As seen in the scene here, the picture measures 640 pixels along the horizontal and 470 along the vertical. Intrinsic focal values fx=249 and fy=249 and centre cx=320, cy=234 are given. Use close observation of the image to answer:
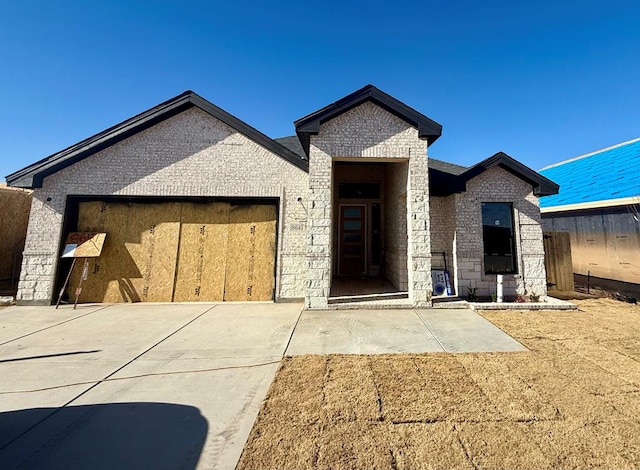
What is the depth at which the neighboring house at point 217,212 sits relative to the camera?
23.8ft

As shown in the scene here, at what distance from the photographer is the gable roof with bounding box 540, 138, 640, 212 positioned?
9.38 metres

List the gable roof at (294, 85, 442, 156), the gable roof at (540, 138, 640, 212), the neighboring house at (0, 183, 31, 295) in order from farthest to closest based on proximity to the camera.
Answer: the gable roof at (540, 138, 640, 212), the neighboring house at (0, 183, 31, 295), the gable roof at (294, 85, 442, 156)

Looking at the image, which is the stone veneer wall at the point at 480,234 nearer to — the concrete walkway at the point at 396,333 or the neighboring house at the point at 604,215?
the concrete walkway at the point at 396,333

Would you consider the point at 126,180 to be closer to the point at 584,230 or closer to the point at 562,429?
the point at 562,429

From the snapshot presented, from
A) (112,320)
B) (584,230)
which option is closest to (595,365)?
(112,320)

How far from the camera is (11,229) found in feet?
30.1

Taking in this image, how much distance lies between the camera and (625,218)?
8.90m

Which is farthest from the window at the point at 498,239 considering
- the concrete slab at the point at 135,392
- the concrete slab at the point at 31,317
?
the concrete slab at the point at 31,317

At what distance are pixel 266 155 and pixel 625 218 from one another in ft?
41.9

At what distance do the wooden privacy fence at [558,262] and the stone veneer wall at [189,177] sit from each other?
8.62 m

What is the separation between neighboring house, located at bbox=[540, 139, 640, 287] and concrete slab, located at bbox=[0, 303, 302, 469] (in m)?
12.2

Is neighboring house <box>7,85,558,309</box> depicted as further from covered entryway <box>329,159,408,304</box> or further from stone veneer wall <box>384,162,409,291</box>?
covered entryway <box>329,159,408,304</box>

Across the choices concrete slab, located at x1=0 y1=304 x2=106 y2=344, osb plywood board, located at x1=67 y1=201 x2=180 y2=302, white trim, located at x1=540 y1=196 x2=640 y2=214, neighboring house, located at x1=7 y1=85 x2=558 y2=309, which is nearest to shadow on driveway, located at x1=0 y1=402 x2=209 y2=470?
concrete slab, located at x1=0 y1=304 x2=106 y2=344

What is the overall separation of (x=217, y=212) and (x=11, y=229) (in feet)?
27.4
